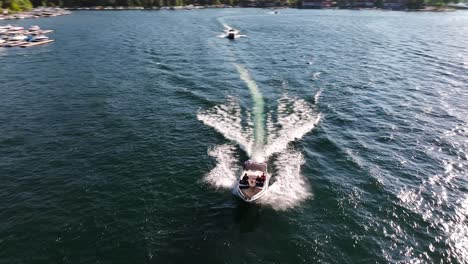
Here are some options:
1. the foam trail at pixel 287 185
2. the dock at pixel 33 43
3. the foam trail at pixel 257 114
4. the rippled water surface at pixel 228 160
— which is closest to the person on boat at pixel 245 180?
the rippled water surface at pixel 228 160

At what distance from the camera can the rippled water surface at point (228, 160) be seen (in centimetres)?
4444

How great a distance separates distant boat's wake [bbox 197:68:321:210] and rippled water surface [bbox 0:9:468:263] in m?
0.33

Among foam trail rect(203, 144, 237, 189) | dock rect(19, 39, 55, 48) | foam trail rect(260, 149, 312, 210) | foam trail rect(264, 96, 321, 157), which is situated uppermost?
dock rect(19, 39, 55, 48)

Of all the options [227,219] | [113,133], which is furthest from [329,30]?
[227,219]

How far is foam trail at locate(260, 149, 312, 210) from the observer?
51484 mm

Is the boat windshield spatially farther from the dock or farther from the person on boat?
the dock

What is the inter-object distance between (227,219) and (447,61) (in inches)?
4617

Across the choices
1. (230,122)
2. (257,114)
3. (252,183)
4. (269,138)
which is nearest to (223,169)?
(252,183)

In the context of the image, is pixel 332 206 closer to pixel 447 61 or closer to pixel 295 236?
pixel 295 236

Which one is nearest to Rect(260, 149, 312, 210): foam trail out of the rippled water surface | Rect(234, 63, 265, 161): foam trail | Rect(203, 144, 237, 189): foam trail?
the rippled water surface

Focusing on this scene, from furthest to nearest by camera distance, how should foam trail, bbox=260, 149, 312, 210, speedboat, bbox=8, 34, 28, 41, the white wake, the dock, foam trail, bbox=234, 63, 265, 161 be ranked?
1. speedboat, bbox=8, 34, 28, 41
2. the dock
3. foam trail, bbox=234, 63, 265, 161
4. the white wake
5. foam trail, bbox=260, 149, 312, 210

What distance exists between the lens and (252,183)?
168ft

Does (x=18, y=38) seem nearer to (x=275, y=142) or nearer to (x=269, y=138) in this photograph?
(x=269, y=138)

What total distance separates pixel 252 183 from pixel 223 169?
30.7 ft
